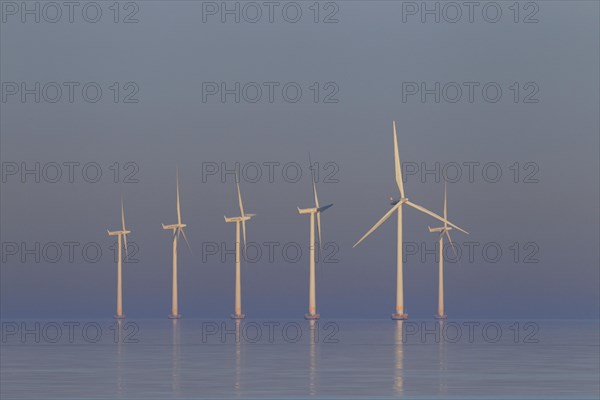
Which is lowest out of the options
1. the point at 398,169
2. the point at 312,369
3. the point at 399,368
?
the point at 399,368

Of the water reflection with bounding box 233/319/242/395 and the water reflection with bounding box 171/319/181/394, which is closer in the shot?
the water reflection with bounding box 171/319/181/394

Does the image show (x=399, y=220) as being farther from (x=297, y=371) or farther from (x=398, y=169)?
(x=297, y=371)

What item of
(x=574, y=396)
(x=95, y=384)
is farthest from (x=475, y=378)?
(x=95, y=384)

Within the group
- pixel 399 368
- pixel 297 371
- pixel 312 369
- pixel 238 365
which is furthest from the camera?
pixel 238 365

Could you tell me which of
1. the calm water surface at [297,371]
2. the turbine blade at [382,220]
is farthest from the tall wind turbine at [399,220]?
the calm water surface at [297,371]

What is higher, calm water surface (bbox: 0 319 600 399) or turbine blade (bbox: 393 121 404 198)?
turbine blade (bbox: 393 121 404 198)

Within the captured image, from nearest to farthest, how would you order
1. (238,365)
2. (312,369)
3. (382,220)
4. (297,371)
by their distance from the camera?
(297,371), (312,369), (238,365), (382,220)

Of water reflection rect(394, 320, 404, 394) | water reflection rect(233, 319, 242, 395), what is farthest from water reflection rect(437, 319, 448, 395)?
water reflection rect(233, 319, 242, 395)

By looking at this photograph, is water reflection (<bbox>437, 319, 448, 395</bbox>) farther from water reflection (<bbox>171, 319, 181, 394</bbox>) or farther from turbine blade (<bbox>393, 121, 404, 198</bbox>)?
turbine blade (<bbox>393, 121, 404, 198</bbox>)

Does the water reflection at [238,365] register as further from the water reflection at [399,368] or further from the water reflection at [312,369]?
the water reflection at [399,368]

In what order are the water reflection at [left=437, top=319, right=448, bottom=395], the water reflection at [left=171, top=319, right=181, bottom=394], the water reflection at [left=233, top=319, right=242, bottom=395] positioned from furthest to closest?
1. the water reflection at [left=233, top=319, right=242, bottom=395]
2. the water reflection at [left=171, top=319, right=181, bottom=394]
3. the water reflection at [left=437, top=319, right=448, bottom=395]

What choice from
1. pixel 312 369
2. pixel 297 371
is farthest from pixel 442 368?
pixel 297 371

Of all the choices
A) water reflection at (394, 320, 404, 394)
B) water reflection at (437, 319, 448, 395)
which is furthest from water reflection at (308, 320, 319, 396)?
water reflection at (437, 319, 448, 395)

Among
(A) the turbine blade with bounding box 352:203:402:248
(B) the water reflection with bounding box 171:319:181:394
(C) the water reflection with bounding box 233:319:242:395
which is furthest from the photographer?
(A) the turbine blade with bounding box 352:203:402:248
